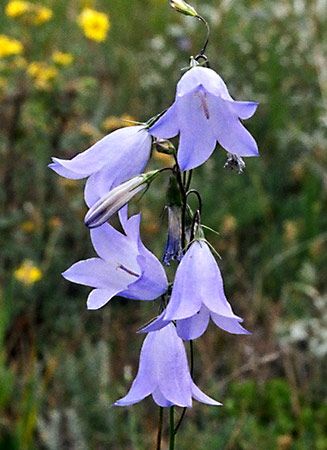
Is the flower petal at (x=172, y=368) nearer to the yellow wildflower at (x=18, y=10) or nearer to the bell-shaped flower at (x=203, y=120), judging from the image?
the bell-shaped flower at (x=203, y=120)

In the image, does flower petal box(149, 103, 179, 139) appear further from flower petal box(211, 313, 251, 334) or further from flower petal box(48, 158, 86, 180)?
flower petal box(211, 313, 251, 334)

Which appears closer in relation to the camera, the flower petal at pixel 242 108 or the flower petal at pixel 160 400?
the flower petal at pixel 242 108

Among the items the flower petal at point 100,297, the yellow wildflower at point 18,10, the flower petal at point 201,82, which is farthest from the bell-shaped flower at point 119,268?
the yellow wildflower at point 18,10

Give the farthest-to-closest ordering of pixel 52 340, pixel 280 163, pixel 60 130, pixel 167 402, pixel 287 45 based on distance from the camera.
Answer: pixel 287 45
pixel 280 163
pixel 60 130
pixel 52 340
pixel 167 402

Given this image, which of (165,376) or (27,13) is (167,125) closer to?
(165,376)

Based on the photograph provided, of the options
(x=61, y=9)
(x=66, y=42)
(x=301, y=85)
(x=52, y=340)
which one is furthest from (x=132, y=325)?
(x=61, y=9)

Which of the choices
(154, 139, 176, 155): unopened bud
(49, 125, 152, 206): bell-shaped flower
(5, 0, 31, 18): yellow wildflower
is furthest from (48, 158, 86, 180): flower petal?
(5, 0, 31, 18): yellow wildflower

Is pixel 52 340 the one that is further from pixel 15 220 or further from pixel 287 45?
pixel 287 45
